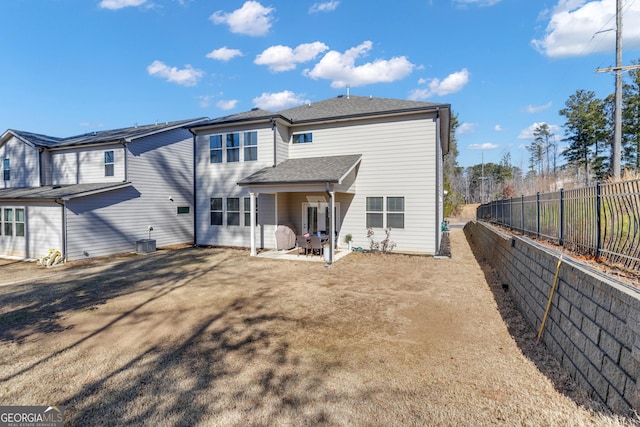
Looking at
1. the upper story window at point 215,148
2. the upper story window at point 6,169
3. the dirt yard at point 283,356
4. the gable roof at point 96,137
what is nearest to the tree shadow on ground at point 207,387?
the dirt yard at point 283,356

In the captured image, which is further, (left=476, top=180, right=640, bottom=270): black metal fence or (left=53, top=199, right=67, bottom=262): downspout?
(left=53, top=199, right=67, bottom=262): downspout

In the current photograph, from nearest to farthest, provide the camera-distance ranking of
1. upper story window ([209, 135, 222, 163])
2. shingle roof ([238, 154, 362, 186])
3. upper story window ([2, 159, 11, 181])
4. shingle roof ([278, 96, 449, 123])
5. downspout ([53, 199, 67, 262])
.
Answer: shingle roof ([238, 154, 362, 186])
downspout ([53, 199, 67, 262])
shingle roof ([278, 96, 449, 123])
upper story window ([209, 135, 222, 163])
upper story window ([2, 159, 11, 181])

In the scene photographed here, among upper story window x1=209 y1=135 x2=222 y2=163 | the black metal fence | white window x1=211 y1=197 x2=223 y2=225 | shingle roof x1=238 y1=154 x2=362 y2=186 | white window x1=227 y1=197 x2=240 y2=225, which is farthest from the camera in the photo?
white window x1=211 y1=197 x2=223 y2=225

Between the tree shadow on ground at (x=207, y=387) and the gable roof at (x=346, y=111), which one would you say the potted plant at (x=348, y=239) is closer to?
the gable roof at (x=346, y=111)

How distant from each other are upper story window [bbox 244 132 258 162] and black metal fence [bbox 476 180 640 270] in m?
10.5

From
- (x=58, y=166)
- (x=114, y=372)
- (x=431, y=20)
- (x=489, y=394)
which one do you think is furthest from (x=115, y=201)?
(x=431, y=20)

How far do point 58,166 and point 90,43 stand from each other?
22.6ft

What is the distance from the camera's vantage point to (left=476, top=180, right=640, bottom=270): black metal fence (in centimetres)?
382

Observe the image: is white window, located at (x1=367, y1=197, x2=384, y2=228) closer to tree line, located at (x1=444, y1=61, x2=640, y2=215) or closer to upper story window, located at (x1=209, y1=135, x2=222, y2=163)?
upper story window, located at (x1=209, y1=135, x2=222, y2=163)

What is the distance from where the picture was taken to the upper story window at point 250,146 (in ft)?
43.9

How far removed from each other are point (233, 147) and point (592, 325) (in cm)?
1340

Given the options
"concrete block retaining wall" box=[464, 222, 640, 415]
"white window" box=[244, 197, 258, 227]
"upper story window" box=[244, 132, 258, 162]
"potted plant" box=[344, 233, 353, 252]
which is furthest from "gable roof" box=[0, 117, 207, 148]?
"concrete block retaining wall" box=[464, 222, 640, 415]

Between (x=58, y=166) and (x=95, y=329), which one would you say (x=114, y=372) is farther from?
(x=58, y=166)

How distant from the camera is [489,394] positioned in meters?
3.18
